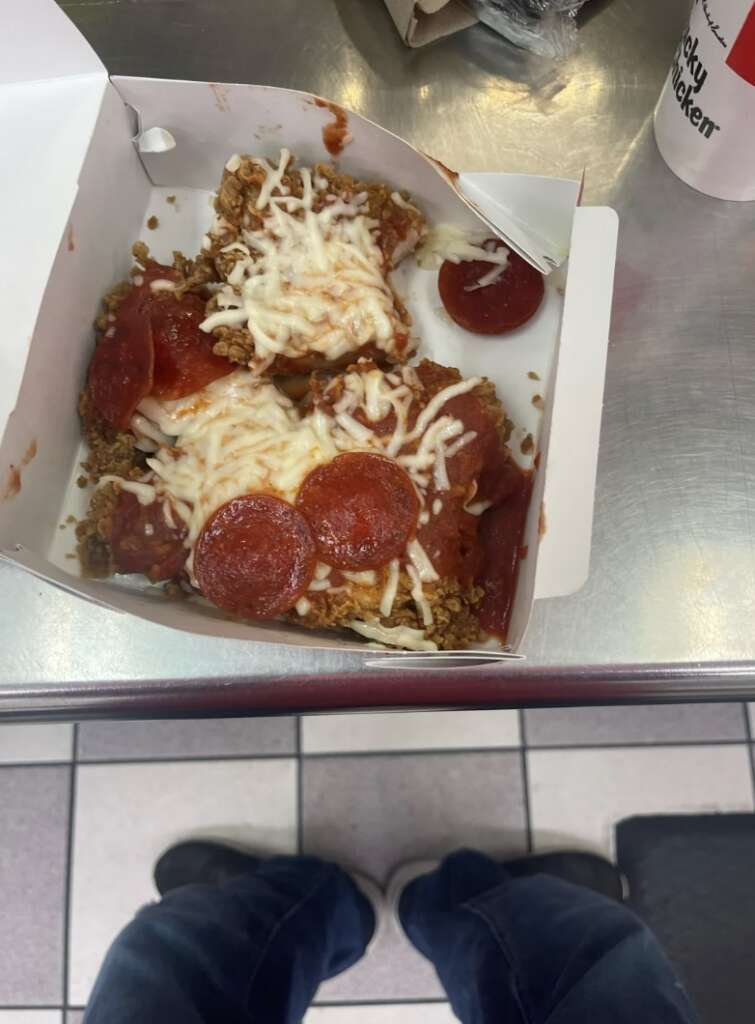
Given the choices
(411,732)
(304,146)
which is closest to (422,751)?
(411,732)

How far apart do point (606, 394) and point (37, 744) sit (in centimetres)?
137

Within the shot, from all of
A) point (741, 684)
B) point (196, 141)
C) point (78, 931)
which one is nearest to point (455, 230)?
point (196, 141)

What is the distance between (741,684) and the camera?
0.89 metres

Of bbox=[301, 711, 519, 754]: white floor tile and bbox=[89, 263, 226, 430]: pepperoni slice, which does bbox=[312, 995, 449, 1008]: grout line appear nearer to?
bbox=[301, 711, 519, 754]: white floor tile

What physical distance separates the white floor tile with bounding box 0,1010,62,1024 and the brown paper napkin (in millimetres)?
1898

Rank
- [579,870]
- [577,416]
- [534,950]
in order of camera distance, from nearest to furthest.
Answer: [577,416] < [534,950] < [579,870]

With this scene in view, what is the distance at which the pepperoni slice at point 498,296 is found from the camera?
96 cm

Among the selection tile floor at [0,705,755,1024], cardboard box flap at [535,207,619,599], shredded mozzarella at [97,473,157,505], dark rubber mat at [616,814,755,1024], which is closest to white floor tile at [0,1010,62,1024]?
tile floor at [0,705,755,1024]

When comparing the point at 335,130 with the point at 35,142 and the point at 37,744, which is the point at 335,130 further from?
the point at 37,744

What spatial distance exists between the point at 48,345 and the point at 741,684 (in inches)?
34.3

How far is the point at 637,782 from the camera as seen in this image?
1.58 m

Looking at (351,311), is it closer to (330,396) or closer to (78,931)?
(330,396)

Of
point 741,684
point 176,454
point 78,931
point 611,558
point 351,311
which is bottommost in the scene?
point 78,931

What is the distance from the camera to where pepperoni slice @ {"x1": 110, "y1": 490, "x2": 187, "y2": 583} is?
0.86 metres
